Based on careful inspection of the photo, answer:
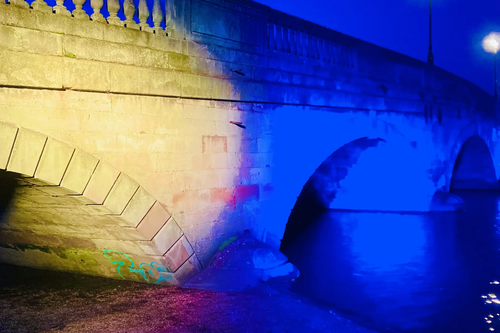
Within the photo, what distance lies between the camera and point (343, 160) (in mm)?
13219

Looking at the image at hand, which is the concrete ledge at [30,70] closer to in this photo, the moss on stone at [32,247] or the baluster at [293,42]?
the moss on stone at [32,247]

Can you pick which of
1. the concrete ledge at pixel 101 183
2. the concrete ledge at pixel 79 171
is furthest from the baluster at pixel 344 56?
the concrete ledge at pixel 79 171

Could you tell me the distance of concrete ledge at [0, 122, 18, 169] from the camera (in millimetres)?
4152

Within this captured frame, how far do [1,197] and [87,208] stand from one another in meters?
1.12

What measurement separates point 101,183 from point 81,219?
2.85 ft

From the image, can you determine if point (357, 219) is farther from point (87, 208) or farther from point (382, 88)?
point (87, 208)

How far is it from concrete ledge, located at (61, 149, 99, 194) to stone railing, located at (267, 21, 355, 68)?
11.8 feet

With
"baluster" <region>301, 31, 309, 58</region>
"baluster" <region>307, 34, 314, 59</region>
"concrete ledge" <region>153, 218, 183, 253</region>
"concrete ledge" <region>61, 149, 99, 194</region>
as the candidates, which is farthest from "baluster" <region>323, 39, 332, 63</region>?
"concrete ledge" <region>61, 149, 99, 194</region>

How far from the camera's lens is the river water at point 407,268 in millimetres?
5902

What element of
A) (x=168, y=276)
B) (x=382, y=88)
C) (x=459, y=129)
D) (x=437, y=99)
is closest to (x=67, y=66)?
(x=168, y=276)

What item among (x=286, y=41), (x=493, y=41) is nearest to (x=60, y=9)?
(x=286, y=41)

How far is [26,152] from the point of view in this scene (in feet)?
14.2

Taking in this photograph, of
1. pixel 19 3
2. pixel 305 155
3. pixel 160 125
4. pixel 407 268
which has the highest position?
pixel 19 3

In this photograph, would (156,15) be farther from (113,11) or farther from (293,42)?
(293,42)
